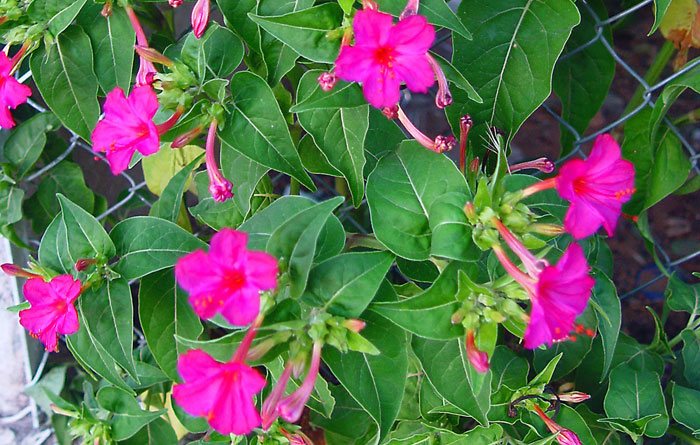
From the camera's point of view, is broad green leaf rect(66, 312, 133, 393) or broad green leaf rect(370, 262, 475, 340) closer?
broad green leaf rect(370, 262, 475, 340)

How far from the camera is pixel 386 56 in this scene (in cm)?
89

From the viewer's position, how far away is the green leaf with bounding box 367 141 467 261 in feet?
3.22

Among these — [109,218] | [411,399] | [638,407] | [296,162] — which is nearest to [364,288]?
[296,162]

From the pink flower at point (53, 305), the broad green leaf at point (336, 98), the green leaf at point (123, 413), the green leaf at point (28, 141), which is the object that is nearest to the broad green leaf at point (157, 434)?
the green leaf at point (123, 413)

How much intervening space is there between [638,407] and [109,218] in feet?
4.24

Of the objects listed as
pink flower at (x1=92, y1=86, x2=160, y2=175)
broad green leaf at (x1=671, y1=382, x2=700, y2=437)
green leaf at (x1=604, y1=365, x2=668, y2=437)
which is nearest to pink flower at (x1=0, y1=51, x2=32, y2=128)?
pink flower at (x1=92, y1=86, x2=160, y2=175)

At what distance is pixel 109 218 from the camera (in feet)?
5.62

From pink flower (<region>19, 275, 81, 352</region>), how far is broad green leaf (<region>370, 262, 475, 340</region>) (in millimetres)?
475

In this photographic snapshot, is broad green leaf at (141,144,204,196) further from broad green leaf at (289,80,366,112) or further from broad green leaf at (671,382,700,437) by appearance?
broad green leaf at (671,382,700,437)

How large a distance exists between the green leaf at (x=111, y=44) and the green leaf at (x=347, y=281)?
52cm

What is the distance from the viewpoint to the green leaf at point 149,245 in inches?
41.6

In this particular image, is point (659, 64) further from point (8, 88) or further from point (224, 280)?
point (8, 88)

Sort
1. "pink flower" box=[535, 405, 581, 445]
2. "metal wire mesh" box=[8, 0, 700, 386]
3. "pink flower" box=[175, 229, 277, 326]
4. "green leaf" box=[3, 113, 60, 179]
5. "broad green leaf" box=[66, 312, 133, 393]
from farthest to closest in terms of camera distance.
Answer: "green leaf" box=[3, 113, 60, 179], "metal wire mesh" box=[8, 0, 700, 386], "broad green leaf" box=[66, 312, 133, 393], "pink flower" box=[535, 405, 581, 445], "pink flower" box=[175, 229, 277, 326]

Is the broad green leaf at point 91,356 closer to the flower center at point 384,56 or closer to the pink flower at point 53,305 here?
the pink flower at point 53,305
